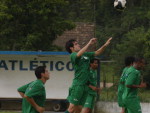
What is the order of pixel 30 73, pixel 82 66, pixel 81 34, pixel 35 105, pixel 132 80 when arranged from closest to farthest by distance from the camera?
pixel 35 105 → pixel 132 80 → pixel 82 66 → pixel 30 73 → pixel 81 34

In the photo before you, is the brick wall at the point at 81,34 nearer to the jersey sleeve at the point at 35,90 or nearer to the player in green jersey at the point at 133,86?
the player in green jersey at the point at 133,86

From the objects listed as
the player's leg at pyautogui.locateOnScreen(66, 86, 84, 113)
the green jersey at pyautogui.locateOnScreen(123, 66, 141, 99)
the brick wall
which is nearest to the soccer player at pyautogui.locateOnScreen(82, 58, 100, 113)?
the player's leg at pyautogui.locateOnScreen(66, 86, 84, 113)

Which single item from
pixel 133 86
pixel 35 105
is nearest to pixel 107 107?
pixel 133 86

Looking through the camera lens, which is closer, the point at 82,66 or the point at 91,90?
the point at 82,66

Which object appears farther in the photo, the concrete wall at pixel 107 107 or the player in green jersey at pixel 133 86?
the concrete wall at pixel 107 107

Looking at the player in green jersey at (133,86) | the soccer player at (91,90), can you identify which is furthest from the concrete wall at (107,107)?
the player in green jersey at (133,86)

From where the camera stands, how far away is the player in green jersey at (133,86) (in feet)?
41.4

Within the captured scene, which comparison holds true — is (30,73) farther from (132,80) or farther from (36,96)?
(36,96)

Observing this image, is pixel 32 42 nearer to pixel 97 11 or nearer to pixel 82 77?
pixel 97 11

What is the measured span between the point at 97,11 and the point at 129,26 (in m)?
3.04

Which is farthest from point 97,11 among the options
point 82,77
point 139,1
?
point 82,77

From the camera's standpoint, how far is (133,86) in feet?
41.5

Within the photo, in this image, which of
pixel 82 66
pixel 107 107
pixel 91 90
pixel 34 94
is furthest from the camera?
pixel 107 107

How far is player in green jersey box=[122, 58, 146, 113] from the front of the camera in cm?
1261
